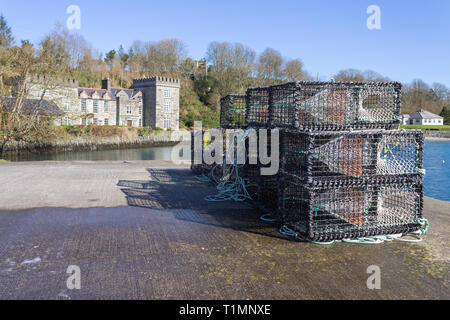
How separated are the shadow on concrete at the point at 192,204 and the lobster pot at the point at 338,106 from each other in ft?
5.47

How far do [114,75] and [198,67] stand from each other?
1716cm

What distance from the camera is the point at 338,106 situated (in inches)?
235

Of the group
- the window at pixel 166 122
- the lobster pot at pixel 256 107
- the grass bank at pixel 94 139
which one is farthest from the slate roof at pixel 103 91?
the lobster pot at pixel 256 107

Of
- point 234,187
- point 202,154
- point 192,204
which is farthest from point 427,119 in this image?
point 192,204

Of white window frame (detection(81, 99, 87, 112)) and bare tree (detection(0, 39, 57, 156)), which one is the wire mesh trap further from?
white window frame (detection(81, 99, 87, 112))

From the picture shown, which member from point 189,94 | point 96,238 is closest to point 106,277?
point 96,238

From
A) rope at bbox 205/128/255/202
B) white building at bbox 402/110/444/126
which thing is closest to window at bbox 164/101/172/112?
rope at bbox 205/128/255/202

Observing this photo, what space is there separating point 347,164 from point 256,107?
3.33 m

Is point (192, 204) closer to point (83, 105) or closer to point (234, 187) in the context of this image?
point (234, 187)

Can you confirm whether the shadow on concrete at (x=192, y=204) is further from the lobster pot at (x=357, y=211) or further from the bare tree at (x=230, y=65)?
the bare tree at (x=230, y=65)

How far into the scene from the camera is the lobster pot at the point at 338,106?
554cm
